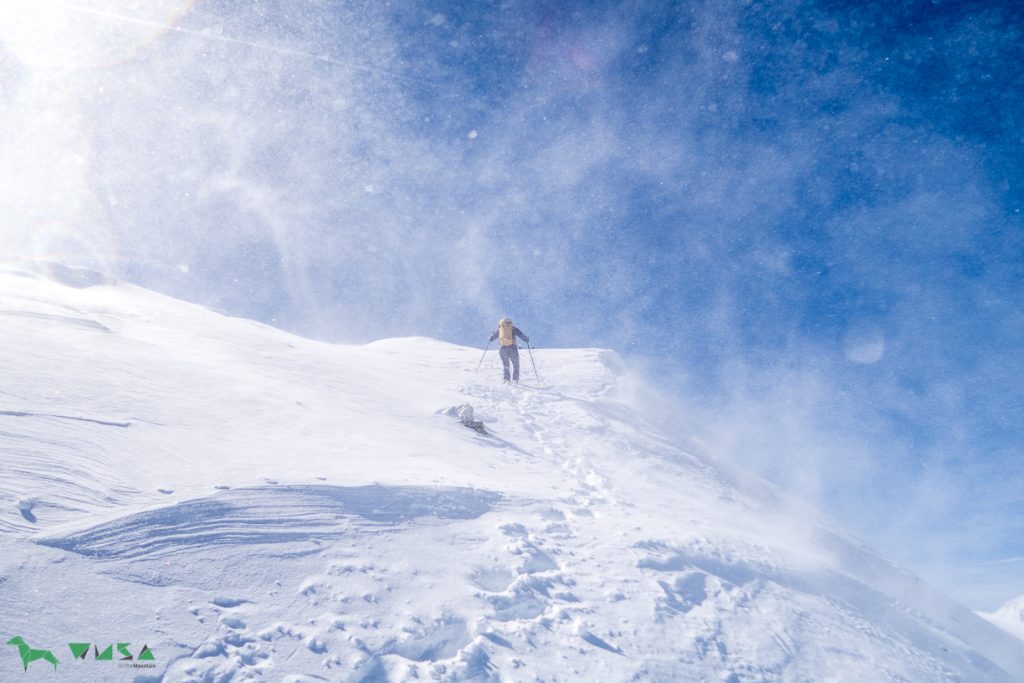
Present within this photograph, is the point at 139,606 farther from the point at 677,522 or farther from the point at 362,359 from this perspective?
the point at 362,359

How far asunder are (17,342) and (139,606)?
6.59 metres

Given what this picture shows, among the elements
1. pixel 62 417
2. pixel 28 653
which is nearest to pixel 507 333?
pixel 62 417

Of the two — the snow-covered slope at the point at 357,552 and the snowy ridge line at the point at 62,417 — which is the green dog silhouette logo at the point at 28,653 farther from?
the snowy ridge line at the point at 62,417

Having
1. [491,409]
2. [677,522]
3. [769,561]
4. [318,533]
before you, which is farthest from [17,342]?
[769,561]

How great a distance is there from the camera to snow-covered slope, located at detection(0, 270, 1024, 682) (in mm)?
3432

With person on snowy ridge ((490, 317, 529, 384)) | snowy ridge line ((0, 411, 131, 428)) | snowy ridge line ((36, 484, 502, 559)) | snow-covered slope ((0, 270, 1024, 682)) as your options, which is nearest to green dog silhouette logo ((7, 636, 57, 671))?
snow-covered slope ((0, 270, 1024, 682))

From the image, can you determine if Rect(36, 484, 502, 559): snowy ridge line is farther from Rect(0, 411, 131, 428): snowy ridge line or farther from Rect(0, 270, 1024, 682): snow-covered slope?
Rect(0, 411, 131, 428): snowy ridge line

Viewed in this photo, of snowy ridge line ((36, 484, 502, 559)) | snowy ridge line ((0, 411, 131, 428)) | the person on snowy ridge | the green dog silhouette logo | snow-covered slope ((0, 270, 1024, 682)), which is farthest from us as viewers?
the person on snowy ridge

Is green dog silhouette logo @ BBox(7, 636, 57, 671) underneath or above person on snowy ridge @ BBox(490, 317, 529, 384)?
underneath

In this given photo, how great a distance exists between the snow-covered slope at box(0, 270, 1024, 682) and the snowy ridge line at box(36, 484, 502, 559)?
0.07ft

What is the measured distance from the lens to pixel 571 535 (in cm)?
628

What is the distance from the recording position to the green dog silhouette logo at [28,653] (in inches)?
108

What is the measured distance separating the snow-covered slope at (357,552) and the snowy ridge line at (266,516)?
0.02 m

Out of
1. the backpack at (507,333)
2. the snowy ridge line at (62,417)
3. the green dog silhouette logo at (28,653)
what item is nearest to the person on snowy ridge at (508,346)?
the backpack at (507,333)
